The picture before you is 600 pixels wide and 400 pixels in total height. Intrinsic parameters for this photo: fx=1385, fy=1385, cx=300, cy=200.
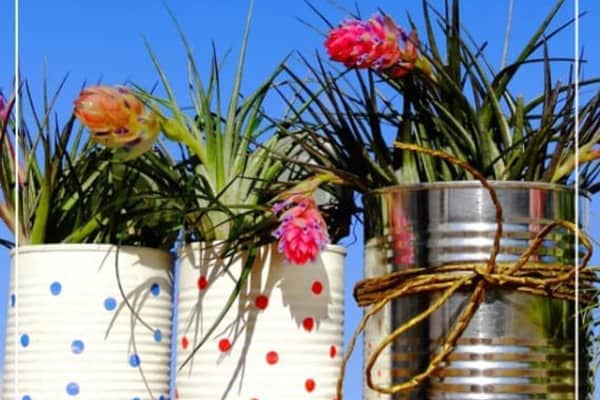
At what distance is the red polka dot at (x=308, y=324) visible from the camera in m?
1.38

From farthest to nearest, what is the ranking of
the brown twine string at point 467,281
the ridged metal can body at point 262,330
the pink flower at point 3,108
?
the pink flower at point 3,108, the ridged metal can body at point 262,330, the brown twine string at point 467,281

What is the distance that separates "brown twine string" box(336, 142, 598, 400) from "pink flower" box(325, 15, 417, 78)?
0.09 meters

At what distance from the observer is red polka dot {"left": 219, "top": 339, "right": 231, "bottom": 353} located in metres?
1.37

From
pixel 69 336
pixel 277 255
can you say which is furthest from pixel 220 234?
pixel 69 336

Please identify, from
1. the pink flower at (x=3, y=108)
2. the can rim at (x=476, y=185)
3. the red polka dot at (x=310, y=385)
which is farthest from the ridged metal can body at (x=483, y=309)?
the pink flower at (x=3, y=108)

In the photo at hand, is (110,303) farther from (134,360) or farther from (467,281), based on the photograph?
(467,281)

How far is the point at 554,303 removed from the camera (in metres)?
1.26

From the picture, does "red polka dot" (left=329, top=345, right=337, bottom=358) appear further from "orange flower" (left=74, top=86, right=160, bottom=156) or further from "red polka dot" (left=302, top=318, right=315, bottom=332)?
"orange flower" (left=74, top=86, right=160, bottom=156)

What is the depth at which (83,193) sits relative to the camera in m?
1.50

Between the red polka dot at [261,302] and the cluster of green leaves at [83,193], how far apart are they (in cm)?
12

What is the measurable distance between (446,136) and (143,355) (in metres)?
0.39

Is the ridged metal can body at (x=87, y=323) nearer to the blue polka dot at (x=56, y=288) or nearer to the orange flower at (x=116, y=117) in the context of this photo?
the blue polka dot at (x=56, y=288)

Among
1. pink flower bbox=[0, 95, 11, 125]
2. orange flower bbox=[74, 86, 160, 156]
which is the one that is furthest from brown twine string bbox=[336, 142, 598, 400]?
pink flower bbox=[0, 95, 11, 125]

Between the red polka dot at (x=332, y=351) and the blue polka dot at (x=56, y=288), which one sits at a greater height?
the blue polka dot at (x=56, y=288)
